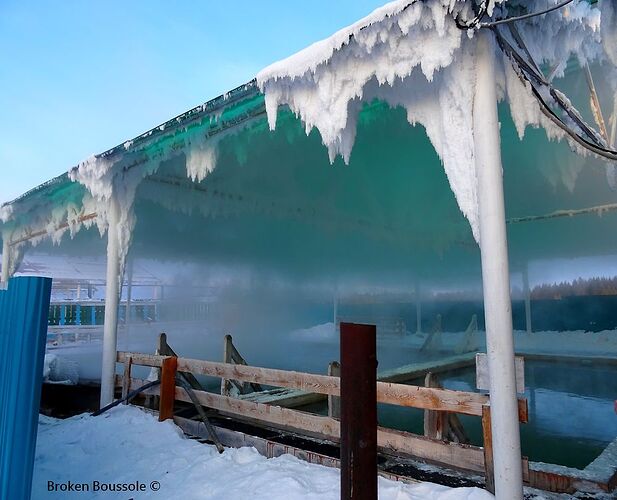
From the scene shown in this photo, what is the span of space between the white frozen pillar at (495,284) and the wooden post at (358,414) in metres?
2.05

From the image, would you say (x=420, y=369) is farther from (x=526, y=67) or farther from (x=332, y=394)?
(x=526, y=67)

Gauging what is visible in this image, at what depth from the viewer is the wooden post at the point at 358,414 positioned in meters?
1.80

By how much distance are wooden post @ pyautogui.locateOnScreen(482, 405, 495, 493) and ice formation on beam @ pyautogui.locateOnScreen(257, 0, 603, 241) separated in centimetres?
160

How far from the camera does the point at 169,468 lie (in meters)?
5.11

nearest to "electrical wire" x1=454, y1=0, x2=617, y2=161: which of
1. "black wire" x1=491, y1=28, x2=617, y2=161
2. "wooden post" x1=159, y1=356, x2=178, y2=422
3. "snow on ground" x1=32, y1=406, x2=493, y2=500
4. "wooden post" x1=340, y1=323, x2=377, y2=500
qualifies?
"black wire" x1=491, y1=28, x2=617, y2=161

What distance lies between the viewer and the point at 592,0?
4113mm

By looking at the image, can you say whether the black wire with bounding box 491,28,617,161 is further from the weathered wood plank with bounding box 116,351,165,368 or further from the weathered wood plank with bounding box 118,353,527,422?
the weathered wood plank with bounding box 116,351,165,368

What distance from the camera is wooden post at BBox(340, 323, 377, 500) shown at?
1800mm

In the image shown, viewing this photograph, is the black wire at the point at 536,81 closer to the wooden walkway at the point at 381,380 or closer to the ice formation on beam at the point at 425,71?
the ice formation on beam at the point at 425,71

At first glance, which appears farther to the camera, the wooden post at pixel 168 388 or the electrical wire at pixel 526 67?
the wooden post at pixel 168 388

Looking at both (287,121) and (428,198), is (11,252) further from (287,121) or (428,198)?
(428,198)

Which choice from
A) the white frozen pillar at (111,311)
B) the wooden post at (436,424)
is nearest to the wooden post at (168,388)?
the white frozen pillar at (111,311)

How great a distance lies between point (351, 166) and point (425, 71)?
5955 millimetres

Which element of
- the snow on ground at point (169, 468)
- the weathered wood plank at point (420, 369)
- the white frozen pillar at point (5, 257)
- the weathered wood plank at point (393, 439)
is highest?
the white frozen pillar at point (5, 257)
